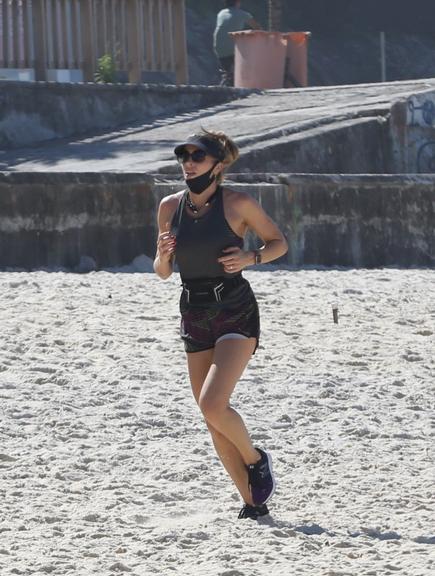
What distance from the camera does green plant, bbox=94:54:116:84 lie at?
17172mm

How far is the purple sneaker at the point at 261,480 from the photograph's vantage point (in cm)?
585

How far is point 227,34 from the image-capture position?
1973 cm

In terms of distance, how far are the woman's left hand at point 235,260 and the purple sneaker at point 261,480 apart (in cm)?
75

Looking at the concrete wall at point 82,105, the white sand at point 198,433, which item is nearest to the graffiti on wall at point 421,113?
the concrete wall at point 82,105

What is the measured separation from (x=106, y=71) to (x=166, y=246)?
11.7m

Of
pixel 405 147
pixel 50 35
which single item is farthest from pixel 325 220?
pixel 50 35

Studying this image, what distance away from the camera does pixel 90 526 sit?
5770mm

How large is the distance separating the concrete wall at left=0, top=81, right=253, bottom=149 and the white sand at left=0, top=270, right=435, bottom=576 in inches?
186

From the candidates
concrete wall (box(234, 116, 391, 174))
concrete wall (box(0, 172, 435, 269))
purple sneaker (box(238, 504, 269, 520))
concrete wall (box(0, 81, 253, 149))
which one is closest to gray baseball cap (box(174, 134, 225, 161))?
purple sneaker (box(238, 504, 269, 520))

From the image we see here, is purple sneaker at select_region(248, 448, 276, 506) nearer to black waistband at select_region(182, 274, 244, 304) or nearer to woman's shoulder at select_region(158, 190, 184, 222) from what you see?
black waistband at select_region(182, 274, 244, 304)

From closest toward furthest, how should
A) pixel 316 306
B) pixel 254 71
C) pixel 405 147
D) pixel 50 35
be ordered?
pixel 316 306 < pixel 405 147 < pixel 50 35 < pixel 254 71

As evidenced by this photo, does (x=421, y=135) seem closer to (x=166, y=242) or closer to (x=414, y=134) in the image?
(x=414, y=134)

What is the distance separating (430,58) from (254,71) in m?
24.1

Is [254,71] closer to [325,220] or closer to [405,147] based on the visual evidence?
[405,147]
